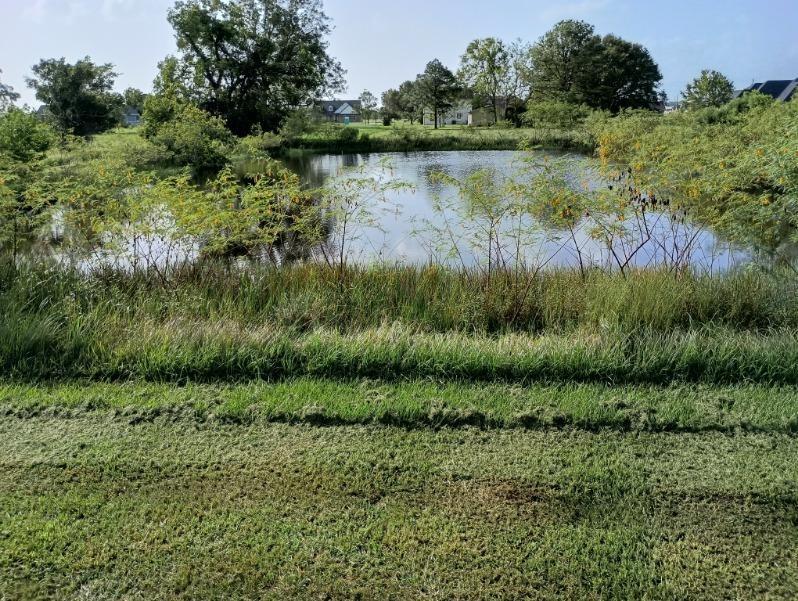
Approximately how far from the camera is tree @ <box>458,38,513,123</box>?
156 ft

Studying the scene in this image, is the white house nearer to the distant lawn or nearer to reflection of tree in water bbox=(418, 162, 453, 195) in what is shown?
the distant lawn

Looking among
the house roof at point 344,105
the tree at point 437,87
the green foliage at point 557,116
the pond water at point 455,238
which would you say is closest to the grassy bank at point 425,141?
the green foliage at point 557,116

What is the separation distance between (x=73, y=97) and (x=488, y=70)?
2969cm

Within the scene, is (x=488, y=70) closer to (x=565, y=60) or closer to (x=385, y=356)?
(x=565, y=60)

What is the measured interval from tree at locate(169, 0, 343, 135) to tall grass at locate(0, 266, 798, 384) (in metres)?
30.8

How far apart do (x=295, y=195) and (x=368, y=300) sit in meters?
2.08

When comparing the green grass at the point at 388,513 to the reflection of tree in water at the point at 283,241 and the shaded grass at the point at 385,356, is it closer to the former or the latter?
the shaded grass at the point at 385,356

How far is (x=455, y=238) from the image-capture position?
9.33 metres

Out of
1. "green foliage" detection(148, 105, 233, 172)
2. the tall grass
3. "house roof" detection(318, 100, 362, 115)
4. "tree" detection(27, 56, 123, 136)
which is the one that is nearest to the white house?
"house roof" detection(318, 100, 362, 115)

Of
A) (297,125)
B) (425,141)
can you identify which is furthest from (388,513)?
(297,125)

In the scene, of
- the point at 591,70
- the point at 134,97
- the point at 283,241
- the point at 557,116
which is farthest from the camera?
the point at 591,70

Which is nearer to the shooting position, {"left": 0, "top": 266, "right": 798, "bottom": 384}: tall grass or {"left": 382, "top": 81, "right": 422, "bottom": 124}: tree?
{"left": 0, "top": 266, "right": 798, "bottom": 384}: tall grass

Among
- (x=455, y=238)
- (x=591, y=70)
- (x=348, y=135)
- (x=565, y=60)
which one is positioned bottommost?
(x=455, y=238)

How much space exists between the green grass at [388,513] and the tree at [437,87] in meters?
47.8
